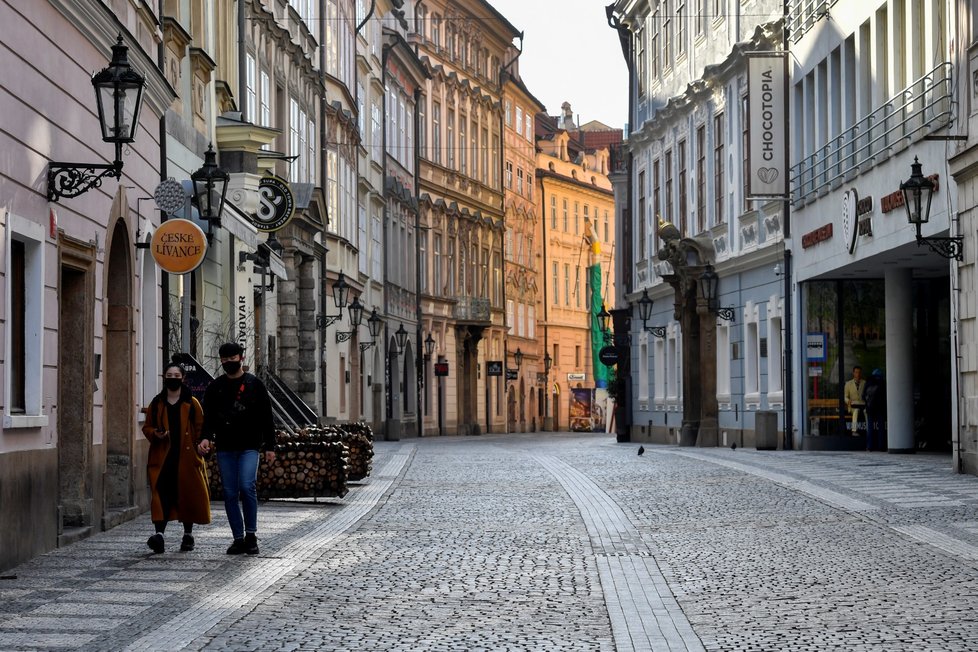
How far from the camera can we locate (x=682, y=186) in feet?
151

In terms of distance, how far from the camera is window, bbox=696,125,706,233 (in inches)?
1701

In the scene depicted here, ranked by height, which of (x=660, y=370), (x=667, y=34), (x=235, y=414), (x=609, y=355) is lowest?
(x=235, y=414)

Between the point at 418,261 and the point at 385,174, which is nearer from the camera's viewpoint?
the point at 385,174

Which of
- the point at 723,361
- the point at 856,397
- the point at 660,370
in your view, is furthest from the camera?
the point at 660,370

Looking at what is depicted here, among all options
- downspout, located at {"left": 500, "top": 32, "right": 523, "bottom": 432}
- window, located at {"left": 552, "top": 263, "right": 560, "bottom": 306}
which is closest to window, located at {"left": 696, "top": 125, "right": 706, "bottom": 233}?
downspout, located at {"left": 500, "top": 32, "right": 523, "bottom": 432}

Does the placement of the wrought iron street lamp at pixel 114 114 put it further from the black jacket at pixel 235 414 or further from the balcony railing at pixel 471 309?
the balcony railing at pixel 471 309

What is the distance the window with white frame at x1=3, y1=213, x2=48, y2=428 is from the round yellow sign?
404 cm

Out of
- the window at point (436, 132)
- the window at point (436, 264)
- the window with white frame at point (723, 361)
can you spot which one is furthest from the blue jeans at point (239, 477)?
the window at point (436, 132)

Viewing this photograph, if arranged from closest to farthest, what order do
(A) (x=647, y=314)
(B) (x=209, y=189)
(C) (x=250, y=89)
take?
(B) (x=209, y=189), (C) (x=250, y=89), (A) (x=647, y=314)

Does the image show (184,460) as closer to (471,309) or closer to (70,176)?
(70,176)

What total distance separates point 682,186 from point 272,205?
63.7ft

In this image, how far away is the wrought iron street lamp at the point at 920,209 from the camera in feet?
75.4

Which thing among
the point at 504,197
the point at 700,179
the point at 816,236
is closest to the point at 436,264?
the point at 504,197

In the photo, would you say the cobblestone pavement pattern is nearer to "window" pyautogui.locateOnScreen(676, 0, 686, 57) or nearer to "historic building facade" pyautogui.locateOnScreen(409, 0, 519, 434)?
"window" pyautogui.locateOnScreen(676, 0, 686, 57)
